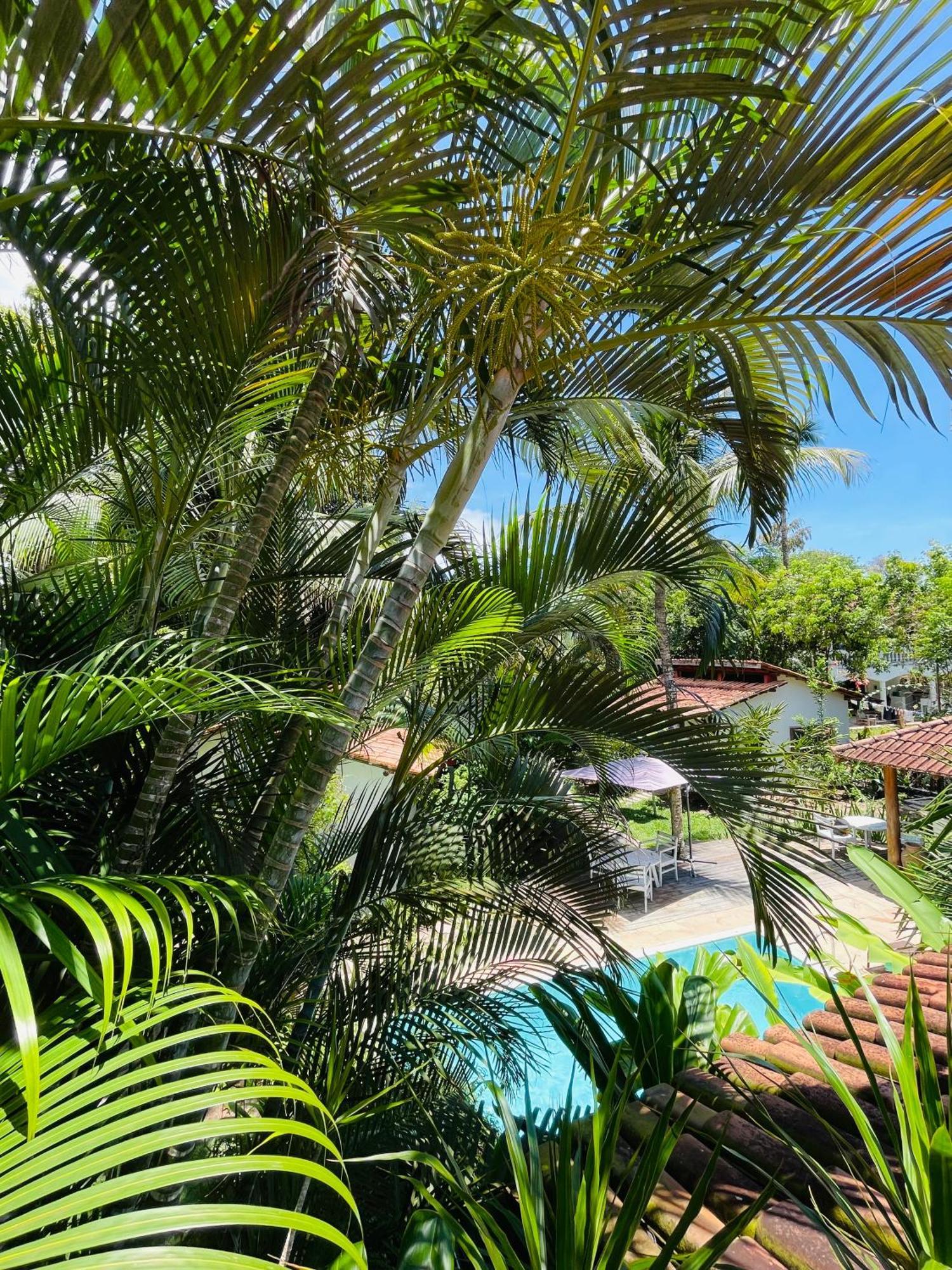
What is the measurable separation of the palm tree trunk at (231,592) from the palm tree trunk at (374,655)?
30 cm


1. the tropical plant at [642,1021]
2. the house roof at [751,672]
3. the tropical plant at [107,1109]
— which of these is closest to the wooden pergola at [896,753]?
the house roof at [751,672]

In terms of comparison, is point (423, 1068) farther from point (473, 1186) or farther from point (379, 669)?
point (379, 669)

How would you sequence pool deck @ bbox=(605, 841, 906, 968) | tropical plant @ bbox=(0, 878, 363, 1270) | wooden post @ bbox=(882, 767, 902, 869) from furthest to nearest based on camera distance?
wooden post @ bbox=(882, 767, 902, 869) < pool deck @ bbox=(605, 841, 906, 968) < tropical plant @ bbox=(0, 878, 363, 1270)

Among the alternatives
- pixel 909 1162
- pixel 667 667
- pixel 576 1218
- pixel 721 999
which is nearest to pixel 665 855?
pixel 667 667

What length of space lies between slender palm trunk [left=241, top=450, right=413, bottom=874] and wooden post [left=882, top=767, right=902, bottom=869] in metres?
8.63

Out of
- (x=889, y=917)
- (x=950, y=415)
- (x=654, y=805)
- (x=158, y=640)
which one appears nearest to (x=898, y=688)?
(x=654, y=805)

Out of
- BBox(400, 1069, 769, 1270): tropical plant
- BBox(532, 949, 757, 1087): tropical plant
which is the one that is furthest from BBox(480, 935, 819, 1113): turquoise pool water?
BBox(400, 1069, 769, 1270): tropical plant

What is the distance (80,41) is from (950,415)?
94.1 inches

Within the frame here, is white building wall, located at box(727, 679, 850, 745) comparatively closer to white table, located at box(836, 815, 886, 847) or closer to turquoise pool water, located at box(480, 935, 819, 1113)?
white table, located at box(836, 815, 886, 847)

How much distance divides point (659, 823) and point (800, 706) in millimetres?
7565

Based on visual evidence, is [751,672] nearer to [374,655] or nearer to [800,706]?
[800,706]

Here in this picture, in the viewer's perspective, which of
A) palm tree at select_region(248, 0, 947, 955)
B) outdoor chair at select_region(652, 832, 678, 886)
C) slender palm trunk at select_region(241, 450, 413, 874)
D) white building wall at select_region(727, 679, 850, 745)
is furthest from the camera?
white building wall at select_region(727, 679, 850, 745)

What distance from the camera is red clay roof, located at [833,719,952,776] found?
8.15m

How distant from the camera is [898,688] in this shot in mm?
28812
